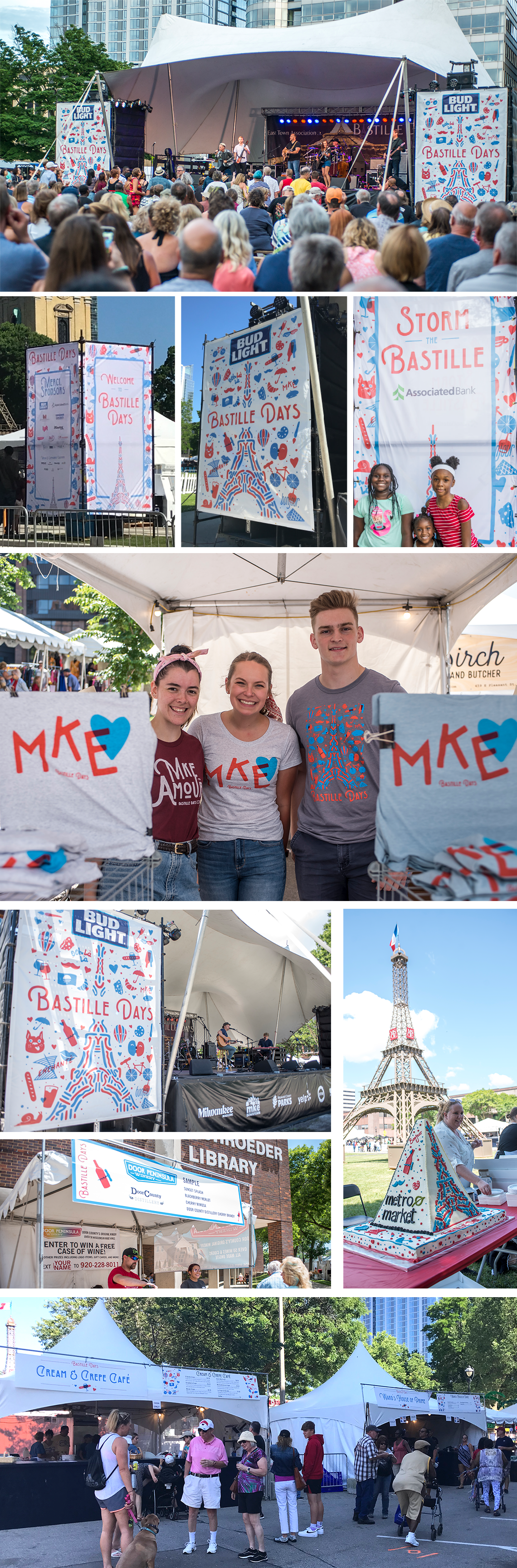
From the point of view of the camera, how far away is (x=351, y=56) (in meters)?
25.0

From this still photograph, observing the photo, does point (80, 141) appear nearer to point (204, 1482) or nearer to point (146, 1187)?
point (146, 1187)

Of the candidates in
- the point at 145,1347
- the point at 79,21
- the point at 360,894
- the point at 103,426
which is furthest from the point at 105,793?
the point at 79,21

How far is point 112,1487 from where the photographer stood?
4.73 metres

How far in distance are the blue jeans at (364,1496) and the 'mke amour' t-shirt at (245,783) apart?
11.0 ft

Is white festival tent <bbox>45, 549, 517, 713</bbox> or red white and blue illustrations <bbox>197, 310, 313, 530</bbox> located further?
white festival tent <bbox>45, 549, 517, 713</bbox>

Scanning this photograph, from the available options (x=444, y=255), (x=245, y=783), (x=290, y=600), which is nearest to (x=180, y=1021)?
(x=245, y=783)

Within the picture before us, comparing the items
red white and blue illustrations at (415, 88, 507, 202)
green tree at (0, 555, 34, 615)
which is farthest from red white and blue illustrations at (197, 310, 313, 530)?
green tree at (0, 555, 34, 615)

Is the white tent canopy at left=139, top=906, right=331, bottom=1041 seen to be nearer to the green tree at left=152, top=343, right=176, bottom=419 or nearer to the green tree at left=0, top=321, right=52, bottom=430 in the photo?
the green tree at left=0, top=321, right=52, bottom=430

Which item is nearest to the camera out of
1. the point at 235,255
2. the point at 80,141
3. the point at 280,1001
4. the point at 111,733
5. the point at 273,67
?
the point at 111,733

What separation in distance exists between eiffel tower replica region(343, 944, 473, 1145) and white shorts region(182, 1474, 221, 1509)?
1.89 metres

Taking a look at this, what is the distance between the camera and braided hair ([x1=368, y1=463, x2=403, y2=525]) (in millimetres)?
4812

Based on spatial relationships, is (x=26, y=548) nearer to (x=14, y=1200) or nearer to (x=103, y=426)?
(x=103, y=426)

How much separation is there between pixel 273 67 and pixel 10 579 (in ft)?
49.2

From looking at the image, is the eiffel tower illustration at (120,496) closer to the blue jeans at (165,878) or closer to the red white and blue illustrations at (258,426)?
the red white and blue illustrations at (258,426)
